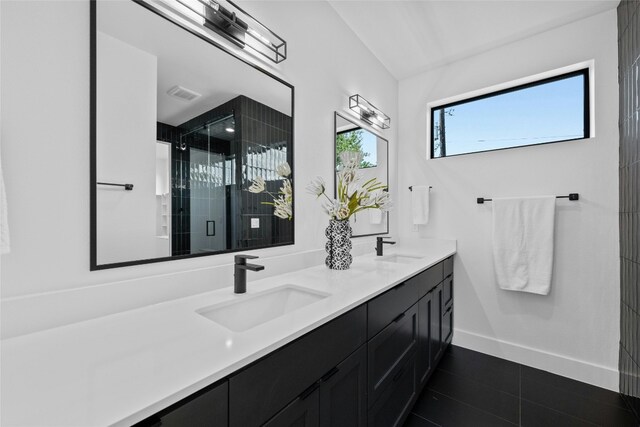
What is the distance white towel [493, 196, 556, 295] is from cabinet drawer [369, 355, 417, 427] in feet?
4.00

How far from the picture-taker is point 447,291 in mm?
2311

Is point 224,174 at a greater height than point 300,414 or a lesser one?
greater

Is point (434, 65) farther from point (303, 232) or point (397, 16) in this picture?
point (303, 232)

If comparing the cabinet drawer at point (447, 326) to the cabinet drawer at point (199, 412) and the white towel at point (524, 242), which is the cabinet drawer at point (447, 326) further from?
the cabinet drawer at point (199, 412)

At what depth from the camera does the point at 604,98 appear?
6.33 feet

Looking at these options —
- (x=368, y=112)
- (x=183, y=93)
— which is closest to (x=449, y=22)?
(x=368, y=112)

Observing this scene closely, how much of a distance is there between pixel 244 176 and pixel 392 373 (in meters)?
1.19

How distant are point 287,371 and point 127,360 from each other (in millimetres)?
387

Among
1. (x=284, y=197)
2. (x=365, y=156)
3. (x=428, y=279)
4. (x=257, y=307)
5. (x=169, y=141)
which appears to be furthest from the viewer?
(x=365, y=156)

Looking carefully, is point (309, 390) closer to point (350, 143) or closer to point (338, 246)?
point (338, 246)

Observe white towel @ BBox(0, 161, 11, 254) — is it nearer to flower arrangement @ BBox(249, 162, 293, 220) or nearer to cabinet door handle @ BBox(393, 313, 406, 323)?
flower arrangement @ BBox(249, 162, 293, 220)

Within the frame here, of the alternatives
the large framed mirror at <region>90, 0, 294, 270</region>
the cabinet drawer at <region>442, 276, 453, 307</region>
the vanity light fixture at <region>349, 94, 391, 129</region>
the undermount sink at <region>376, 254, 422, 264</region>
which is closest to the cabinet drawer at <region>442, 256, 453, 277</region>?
the cabinet drawer at <region>442, 276, 453, 307</region>

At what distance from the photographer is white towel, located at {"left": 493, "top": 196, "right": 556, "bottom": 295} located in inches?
82.1

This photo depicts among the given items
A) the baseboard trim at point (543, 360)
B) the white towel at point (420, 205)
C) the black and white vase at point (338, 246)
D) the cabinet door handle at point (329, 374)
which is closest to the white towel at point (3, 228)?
the cabinet door handle at point (329, 374)
